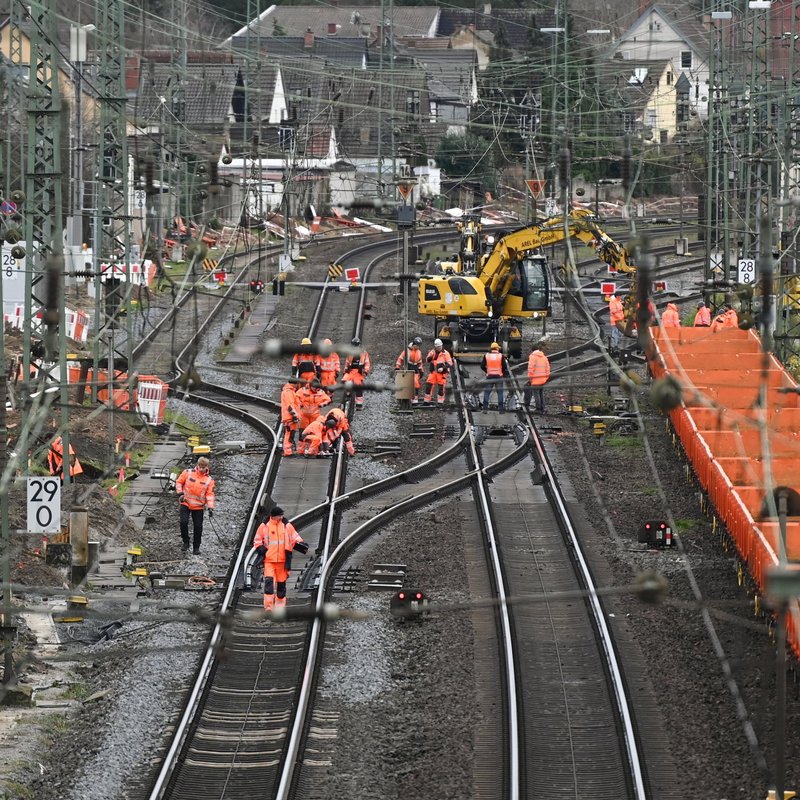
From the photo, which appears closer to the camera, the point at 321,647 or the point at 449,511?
the point at 321,647

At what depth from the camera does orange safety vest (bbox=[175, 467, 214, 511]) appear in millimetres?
19750

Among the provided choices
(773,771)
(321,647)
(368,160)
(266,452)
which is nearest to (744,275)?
(266,452)

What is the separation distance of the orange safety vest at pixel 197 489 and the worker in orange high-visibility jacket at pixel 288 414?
5732 millimetres

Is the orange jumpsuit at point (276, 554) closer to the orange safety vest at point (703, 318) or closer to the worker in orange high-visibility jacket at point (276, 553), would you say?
the worker in orange high-visibility jacket at point (276, 553)

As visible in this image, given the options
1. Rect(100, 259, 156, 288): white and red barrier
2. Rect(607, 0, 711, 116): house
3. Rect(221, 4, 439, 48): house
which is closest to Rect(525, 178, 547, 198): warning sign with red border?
Rect(100, 259, 156, 288): white and red barrier

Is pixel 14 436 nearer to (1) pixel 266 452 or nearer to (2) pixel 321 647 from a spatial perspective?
(1) pixel 266 452

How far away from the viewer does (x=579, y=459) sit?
85.9 ft

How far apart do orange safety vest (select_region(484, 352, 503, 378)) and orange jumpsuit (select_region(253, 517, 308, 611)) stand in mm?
11917

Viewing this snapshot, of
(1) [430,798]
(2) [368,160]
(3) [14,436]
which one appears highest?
(2) [368,160]

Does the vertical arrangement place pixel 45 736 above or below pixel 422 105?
below

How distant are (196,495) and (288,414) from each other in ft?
19.5

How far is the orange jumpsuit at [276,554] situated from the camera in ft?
56.5

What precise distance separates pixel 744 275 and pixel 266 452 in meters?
12.1

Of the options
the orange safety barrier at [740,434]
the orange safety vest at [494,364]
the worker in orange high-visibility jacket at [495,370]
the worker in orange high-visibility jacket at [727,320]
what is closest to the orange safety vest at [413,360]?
the worker in orange high-visibility jacket at [495,370]
